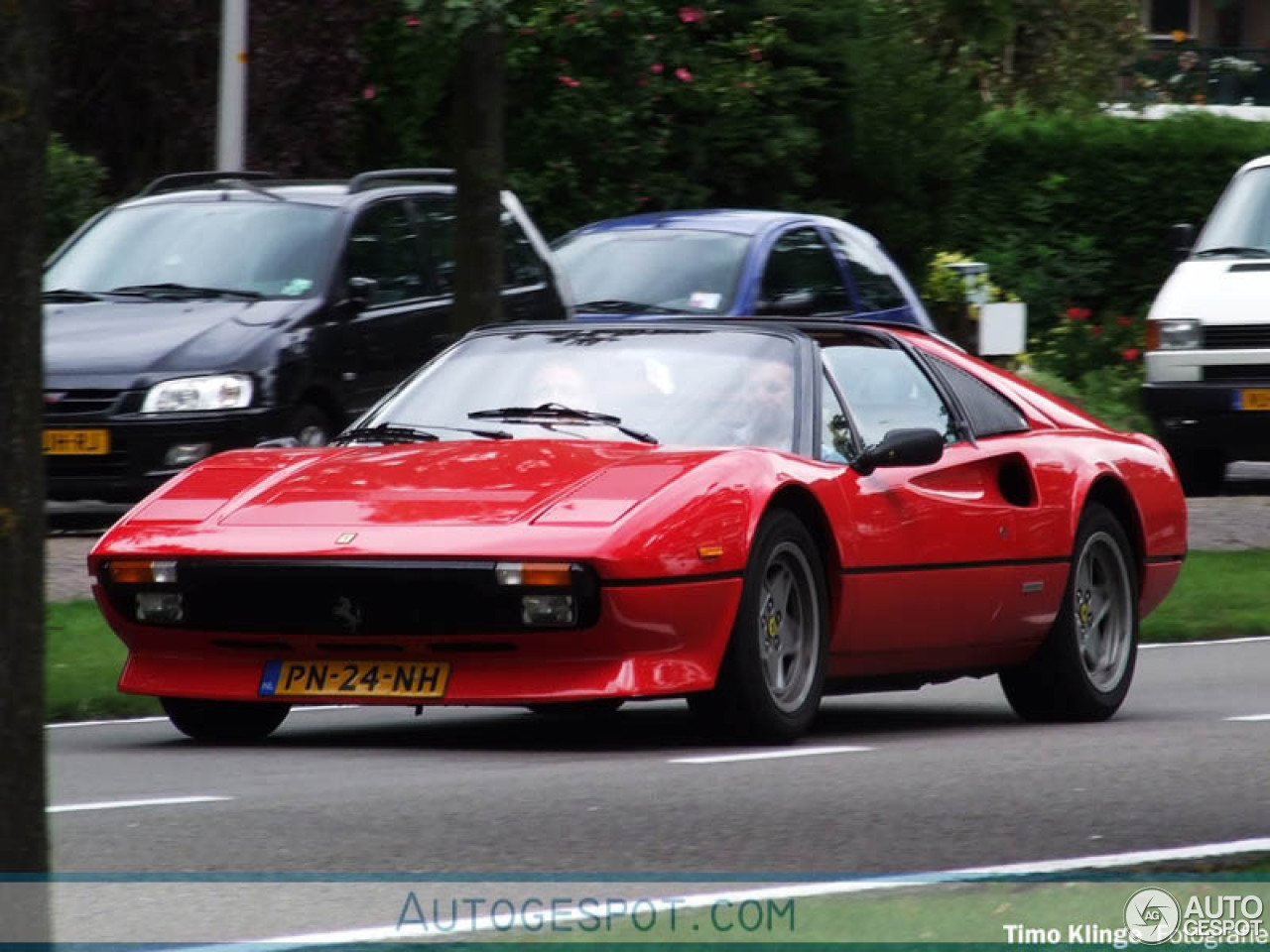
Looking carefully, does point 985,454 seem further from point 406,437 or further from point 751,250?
point 751,250

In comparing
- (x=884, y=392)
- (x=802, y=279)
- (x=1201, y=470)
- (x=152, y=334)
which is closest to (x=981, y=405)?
(x=884, y=392)

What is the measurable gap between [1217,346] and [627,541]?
1148 cm

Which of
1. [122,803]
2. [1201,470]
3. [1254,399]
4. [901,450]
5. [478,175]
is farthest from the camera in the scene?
[1201,470]

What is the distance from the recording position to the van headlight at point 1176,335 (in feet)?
63.4

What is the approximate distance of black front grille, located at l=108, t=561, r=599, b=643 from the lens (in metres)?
8.45

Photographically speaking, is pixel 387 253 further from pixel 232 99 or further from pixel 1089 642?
pixel 1089 642

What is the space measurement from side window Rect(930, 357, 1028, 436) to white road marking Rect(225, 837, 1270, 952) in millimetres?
3562

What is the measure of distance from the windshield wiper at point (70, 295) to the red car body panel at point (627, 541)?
6.26 meters

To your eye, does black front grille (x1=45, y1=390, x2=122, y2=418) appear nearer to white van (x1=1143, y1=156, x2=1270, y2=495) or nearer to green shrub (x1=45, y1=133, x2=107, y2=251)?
green shrub (x1=45, y1=133, x2=107, y2=251)

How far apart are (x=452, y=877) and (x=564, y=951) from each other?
0.90 meters

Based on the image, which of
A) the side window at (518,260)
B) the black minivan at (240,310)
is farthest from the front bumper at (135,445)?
the side window at (518,260)

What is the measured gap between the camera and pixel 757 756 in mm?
8648

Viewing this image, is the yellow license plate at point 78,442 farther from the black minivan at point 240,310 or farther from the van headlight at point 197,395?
the van headlight at point 197,395

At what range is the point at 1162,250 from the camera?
Answer: 90.8 ft
